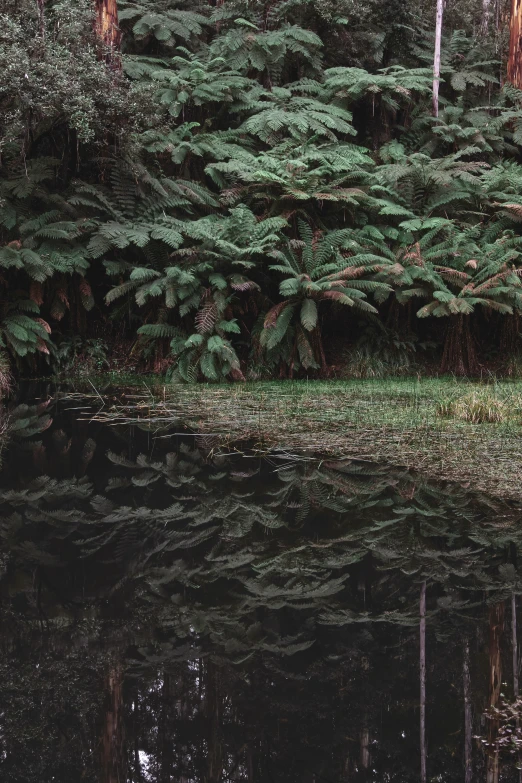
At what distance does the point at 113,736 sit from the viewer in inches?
76.1

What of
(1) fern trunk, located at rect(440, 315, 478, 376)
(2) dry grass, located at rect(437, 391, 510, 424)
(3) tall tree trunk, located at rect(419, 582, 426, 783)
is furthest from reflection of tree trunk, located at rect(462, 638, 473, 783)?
(1) fern trunk, located at rect(440, 315, 478, 376)

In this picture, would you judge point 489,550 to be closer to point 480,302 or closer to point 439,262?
point 480,302

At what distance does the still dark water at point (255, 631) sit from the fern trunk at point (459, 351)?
7.27 m

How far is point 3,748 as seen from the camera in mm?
1846

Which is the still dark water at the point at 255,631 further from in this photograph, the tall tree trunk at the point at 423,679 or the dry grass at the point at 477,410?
the dry grass at the point at 477,410

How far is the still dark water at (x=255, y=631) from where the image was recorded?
188 cm

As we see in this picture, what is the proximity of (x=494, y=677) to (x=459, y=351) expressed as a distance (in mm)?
9690

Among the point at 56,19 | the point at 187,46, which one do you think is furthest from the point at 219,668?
the point at 187,46

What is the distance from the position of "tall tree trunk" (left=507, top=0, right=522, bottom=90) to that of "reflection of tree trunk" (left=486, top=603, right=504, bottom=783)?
46.2ft

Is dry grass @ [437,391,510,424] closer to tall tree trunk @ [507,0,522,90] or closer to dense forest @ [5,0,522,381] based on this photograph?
dense forest @ [5,0,522,381]

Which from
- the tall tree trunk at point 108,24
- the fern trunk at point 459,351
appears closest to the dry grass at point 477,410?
the fern trunk at point 459,351

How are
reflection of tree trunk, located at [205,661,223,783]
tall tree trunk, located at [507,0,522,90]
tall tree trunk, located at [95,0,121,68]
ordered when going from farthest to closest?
tall tree trunk, located at [507,0,522,90] → tall tree trunk, located at [95,0,121,68] → reflection of tree trunk, located at [205,661,223,783]

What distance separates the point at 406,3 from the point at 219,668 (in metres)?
15.2

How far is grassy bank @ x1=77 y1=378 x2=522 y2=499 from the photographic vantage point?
5.09m
